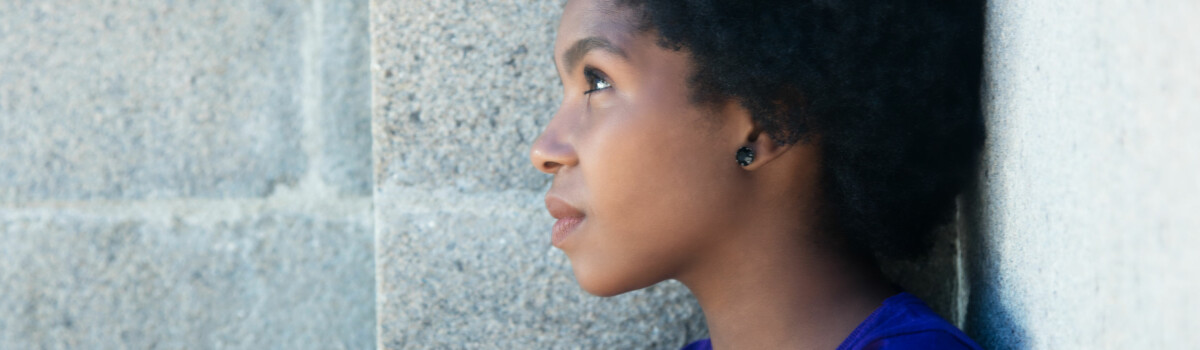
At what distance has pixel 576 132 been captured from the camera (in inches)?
39.9

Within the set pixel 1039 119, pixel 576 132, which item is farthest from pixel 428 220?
pixel 1039 119

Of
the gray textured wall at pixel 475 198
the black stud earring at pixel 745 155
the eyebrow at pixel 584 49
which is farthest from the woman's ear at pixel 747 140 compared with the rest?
the gray textured wall at pixel 475 198

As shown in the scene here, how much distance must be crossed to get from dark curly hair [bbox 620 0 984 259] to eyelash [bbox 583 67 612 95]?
8 centimetres

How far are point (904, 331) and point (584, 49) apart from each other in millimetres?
457

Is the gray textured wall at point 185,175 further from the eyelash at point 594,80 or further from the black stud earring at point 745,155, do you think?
the black stud earring at point 745,155

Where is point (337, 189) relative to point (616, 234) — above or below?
below

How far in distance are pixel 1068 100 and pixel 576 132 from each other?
52 centimetres

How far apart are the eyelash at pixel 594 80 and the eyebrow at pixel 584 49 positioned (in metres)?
0.02

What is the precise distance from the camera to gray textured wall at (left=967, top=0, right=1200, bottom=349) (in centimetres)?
44

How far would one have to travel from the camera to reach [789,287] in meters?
1.01

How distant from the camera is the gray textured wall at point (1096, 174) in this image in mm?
435

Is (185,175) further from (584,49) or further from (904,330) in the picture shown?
(904,330)

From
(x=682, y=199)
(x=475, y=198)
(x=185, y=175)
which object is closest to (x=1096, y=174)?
(x=682, y=199)

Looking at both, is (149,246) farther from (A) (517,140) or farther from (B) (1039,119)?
(B) (1039,119)
